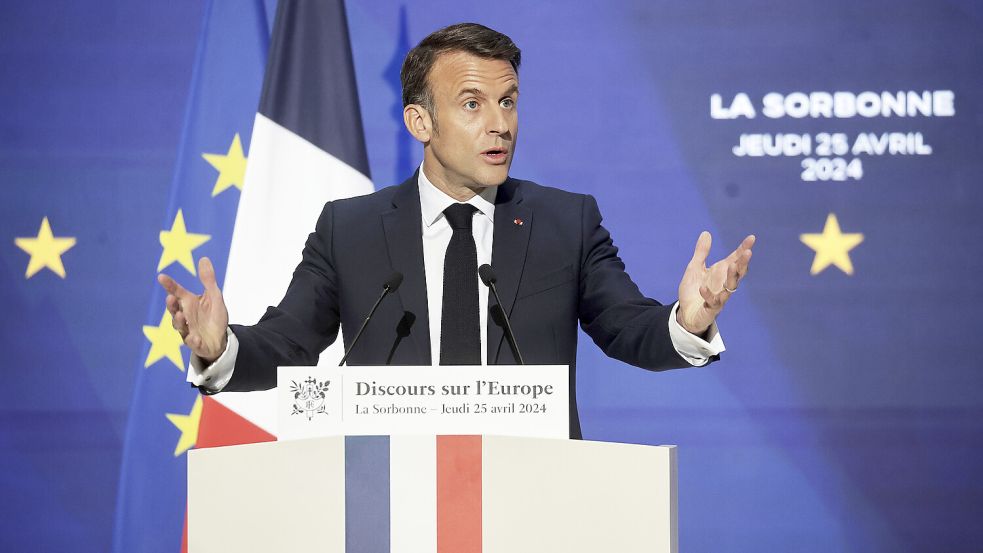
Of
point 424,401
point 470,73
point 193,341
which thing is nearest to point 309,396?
point 424,401

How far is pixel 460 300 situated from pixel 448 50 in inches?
23.3

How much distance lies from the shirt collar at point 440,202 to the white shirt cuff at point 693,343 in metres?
0.58

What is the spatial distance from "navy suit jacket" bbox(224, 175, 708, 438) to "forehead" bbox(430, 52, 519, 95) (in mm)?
263

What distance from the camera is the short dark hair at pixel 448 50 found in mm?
2297

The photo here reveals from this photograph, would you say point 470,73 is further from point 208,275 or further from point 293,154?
point 293,154

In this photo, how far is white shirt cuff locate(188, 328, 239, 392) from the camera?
6.06 ft

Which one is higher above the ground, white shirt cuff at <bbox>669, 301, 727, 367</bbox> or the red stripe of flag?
white shirt cuff at <bbox>669, 301, 727, 367</bbox>

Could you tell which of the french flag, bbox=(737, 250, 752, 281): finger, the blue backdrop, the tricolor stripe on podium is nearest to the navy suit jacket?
bbox=(737, 250, 752, 281): finger

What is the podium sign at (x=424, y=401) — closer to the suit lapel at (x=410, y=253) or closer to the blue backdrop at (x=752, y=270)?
the suit lapel at (x=410, y=253)

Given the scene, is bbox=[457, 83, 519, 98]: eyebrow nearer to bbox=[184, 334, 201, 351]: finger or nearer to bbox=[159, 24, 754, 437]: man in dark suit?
bbox=[159, 24, 754, 437]: man in dark suit

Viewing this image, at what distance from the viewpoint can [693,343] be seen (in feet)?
6.18

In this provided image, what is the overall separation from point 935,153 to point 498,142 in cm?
214

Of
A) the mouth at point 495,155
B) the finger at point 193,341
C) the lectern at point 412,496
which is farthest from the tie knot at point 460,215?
the lectern at point 412,496

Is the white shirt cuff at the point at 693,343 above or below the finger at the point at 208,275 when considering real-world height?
below
